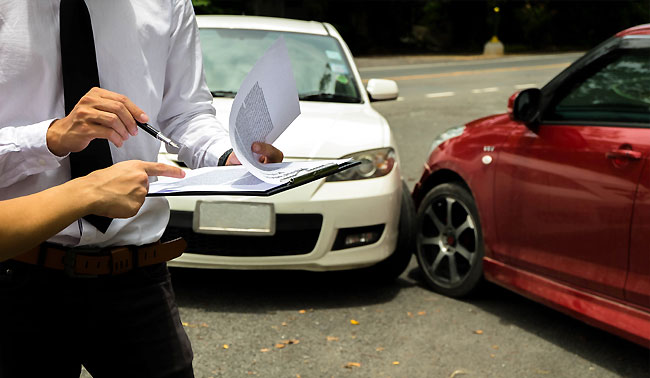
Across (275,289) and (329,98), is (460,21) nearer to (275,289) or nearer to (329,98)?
(329,98)

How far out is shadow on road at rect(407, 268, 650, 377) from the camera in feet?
14.2

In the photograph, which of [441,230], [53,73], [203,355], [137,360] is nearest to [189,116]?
[53,73]

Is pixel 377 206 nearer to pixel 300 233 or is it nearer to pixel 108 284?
pixel 300 233

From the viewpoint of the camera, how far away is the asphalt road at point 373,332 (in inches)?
166

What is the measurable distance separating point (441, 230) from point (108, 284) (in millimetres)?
3471

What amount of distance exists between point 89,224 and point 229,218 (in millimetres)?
2679

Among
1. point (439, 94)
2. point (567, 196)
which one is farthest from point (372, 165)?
point (439, 94)

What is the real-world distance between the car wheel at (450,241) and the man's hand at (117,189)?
3.50m

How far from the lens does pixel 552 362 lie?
4309 mm

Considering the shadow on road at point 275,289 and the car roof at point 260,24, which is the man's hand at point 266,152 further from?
the car roof at point 260,24

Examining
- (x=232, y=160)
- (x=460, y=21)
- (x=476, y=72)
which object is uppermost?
(x=232, y=160)

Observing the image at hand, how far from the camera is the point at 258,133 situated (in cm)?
196

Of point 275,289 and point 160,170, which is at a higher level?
point 160,170

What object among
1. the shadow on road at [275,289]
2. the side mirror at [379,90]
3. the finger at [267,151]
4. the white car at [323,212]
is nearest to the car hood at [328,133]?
→ the white car at [323,212]
